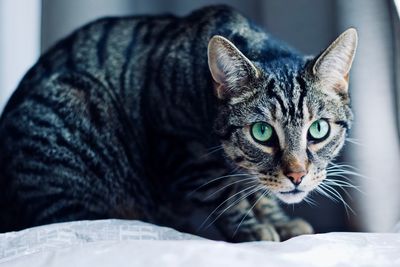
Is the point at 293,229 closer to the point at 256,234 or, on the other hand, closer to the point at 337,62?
the point at 256,234

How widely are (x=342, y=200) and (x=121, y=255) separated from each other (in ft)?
2.05

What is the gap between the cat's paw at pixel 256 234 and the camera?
1.26 meters

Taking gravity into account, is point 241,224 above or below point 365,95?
below

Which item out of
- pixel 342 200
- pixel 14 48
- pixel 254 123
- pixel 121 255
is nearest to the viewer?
pixel 121 255

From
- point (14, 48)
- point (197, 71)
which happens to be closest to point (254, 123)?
point (197, 71)

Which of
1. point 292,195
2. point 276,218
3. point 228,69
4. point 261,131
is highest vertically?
point 228,69

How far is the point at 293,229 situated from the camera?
132 cm

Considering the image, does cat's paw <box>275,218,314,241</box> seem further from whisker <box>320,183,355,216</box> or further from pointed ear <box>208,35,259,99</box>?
pointed ear <box>208,35,259,99</box>

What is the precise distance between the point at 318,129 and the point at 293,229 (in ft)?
0.96

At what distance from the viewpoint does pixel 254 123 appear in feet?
3.74

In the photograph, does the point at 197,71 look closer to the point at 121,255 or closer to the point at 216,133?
the point at 216,133

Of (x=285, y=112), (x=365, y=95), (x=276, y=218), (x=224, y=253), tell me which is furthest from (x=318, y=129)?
(x=224, y=253)

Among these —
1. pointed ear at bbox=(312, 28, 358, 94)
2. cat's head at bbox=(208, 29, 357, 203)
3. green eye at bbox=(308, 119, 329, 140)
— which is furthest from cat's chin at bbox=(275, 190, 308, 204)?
pointed ear at bbox=(312, 28, 358, 94)

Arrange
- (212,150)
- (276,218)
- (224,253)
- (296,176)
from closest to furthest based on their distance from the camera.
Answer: (224,253) < (296,176) < (212,150) < (276,218)
